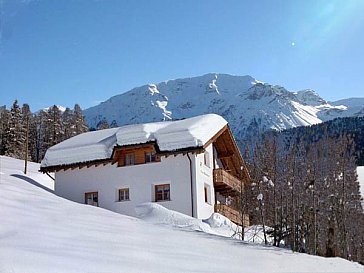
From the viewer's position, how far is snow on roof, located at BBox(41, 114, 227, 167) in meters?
26.8

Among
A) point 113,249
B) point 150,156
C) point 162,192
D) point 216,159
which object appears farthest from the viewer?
point 216,159

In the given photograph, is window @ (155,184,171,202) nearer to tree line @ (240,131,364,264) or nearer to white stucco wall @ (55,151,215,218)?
white stucco wall @ (55,151,215,218)

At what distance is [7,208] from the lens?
44.6 ft

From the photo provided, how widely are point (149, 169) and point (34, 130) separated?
4995 centimetres

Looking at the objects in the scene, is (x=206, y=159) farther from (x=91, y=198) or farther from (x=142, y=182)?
(x=91, y=198)

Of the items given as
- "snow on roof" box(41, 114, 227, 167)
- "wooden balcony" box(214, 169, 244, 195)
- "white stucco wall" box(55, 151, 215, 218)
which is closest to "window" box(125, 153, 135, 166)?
"white stucco wall" box(55, 151, 215, 218)

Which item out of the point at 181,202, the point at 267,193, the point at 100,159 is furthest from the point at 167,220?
the point at 267,193

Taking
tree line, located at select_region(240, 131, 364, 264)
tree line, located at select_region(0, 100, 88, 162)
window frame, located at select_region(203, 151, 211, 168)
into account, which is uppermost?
tree line, located at select_region(0, 100, 88, 162)

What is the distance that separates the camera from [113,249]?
987cm

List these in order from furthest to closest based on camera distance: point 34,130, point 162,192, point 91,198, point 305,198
Answer: point 34,130 < point 305,198 < point 91,198 < point 162,192

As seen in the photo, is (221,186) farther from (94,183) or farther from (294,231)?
(294,231)

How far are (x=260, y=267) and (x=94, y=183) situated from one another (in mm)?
19968

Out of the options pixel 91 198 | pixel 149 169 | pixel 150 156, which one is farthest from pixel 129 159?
pixel 91 198

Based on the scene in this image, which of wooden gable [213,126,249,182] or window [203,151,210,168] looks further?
wooden gable [213,126,249,182]
